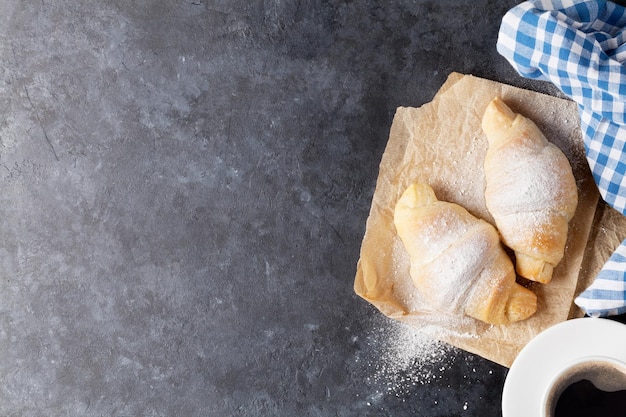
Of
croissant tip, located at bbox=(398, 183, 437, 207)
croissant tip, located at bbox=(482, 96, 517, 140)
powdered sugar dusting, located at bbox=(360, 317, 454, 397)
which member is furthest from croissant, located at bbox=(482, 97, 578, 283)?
powdered sugar dusting, located at bbox=(360, 317, 454, 397)

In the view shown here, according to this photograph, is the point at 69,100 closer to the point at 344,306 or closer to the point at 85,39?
the point at 85,39

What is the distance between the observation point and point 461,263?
133 centimetres

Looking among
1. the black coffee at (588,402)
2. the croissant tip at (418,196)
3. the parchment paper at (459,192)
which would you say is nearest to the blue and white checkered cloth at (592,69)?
the parchment paper at (459,192)

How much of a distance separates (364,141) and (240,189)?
0.94ft

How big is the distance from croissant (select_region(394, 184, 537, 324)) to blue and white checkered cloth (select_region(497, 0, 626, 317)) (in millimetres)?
144

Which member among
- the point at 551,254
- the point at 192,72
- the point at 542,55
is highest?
the point at 542,55

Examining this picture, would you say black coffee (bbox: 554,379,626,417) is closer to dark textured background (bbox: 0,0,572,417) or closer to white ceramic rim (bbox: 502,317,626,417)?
white ceramic rim (bbox: 502,317,626,417)

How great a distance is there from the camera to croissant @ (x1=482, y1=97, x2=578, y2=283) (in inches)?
51.9

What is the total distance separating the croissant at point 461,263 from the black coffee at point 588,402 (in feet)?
0.57

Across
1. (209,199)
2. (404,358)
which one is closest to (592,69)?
(404,358)

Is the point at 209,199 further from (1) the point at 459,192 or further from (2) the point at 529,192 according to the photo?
(2) the point at 529,192

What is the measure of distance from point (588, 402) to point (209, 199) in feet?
2.78

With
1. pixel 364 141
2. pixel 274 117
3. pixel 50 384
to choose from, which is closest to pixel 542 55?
pixel 364 141

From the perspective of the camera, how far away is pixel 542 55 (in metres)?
1.31
